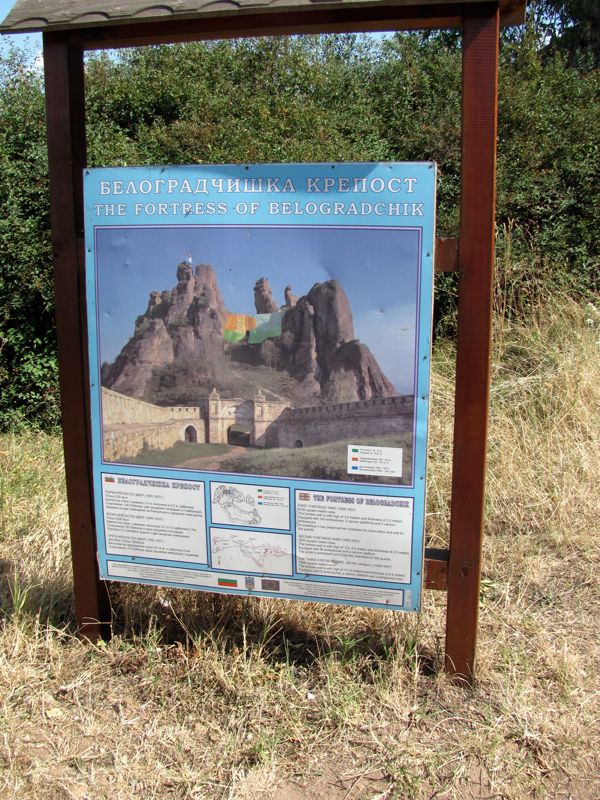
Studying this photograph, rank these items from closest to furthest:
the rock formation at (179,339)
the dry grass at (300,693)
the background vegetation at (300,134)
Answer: the dry grass at (300,693) < the rock formation at (179,339) < the background vegetation at (300,134)

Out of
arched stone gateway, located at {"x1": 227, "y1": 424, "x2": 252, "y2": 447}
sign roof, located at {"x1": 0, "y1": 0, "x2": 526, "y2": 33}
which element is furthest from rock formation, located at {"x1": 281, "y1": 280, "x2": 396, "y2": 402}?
sign roof, located at {"x1": 0, "y1": 0, "x2": 526, "y2": 33}

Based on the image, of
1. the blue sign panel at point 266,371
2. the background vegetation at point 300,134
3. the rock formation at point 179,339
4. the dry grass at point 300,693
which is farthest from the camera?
the background vegetation at point 300,134

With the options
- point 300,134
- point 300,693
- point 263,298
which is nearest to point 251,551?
point 300,693

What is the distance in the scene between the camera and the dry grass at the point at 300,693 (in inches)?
91.1

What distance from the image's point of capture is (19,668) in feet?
9.23

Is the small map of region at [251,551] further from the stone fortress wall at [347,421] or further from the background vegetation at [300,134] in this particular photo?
the background vegetation at [300,134]

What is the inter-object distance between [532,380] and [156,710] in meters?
3.90

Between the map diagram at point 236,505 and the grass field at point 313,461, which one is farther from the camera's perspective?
the map diagram at point 236,505

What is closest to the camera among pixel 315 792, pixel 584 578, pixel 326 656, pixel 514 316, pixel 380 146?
pixel 315 792

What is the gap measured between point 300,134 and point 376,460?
5982mm

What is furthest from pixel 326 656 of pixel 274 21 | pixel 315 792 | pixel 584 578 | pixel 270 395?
pixel 274 21

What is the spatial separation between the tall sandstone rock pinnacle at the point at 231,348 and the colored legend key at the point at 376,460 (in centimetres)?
18

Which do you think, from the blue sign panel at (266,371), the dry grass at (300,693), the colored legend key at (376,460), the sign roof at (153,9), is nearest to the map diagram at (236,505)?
the blue sign panel at (266,371)

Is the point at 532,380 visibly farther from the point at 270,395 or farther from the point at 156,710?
the point at 156,710
